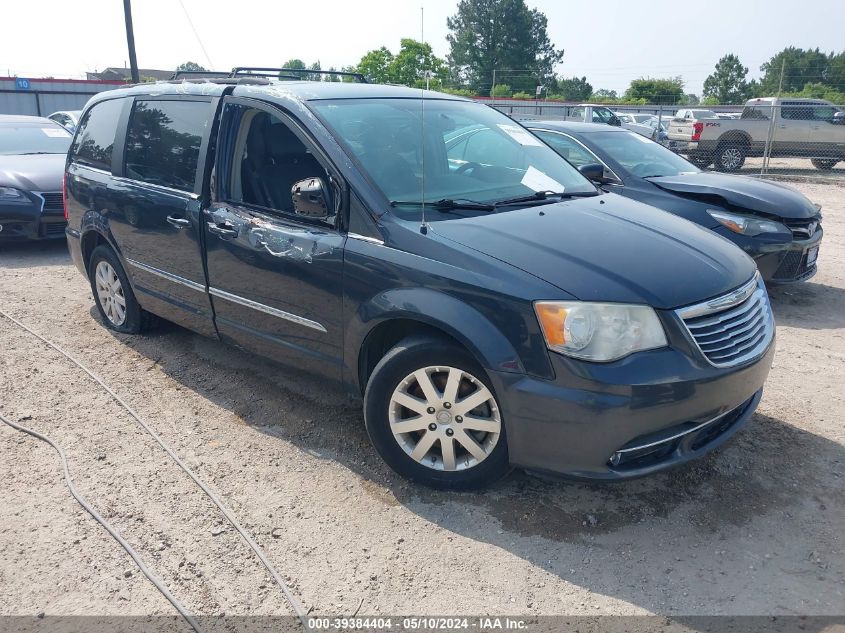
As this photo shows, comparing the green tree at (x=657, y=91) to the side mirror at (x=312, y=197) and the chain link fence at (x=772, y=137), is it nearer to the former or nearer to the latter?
the chain link fence at (x=772, y=137)

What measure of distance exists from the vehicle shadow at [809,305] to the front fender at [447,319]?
13.0ft

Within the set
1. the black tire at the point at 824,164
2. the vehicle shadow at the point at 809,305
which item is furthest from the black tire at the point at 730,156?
the vehicle shadow at the point at 809,305

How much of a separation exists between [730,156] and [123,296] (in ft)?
55.8

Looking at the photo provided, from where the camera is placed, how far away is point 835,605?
255 cm

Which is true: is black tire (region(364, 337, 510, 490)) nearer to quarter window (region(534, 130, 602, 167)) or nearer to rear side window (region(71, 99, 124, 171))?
rear side window (region(71, 99, 124, 171))

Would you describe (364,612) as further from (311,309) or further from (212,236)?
(212,236)

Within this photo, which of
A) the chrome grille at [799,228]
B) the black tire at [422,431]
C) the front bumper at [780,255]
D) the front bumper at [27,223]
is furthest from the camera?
the front bumper at [27,223]

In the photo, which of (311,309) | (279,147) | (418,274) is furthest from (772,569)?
(279,147)

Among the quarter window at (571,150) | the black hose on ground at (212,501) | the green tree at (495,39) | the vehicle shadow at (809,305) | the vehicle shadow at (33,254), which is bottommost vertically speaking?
the black hose on ground at (212,501)

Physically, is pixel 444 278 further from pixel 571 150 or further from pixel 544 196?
pixel 571 150

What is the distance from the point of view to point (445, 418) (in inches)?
122

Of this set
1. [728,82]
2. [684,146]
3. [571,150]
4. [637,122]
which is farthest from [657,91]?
[571,150]

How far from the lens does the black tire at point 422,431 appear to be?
299 centimetres

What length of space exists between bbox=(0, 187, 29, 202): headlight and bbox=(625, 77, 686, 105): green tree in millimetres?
49746
